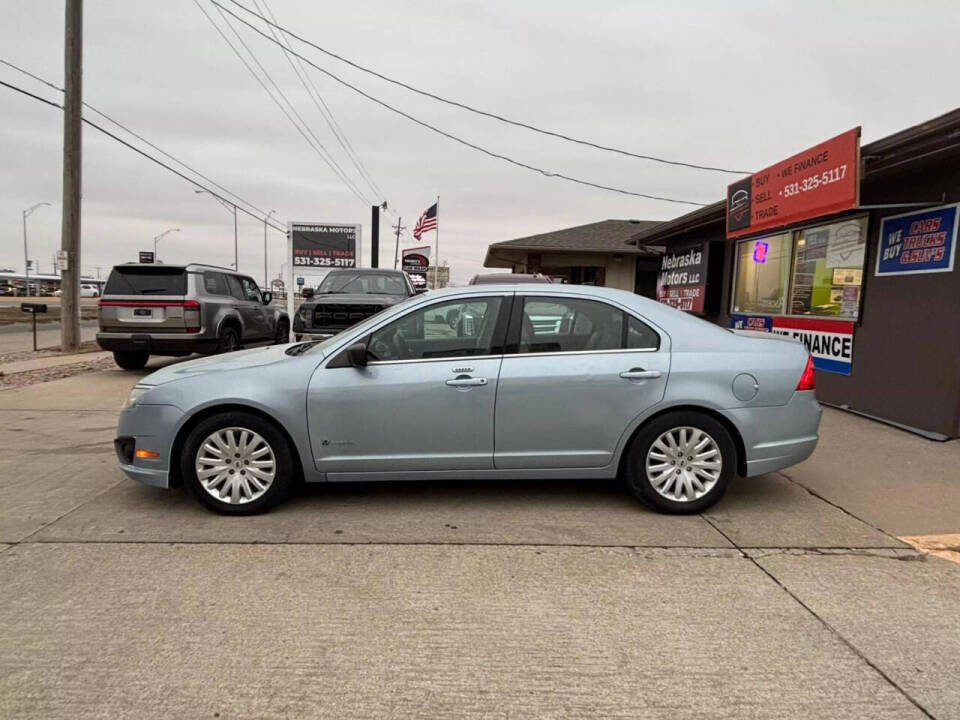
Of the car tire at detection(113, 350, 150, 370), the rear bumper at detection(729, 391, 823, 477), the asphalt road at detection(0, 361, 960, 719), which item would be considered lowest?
the asphalt road at detection(0, 361, 960, 719)

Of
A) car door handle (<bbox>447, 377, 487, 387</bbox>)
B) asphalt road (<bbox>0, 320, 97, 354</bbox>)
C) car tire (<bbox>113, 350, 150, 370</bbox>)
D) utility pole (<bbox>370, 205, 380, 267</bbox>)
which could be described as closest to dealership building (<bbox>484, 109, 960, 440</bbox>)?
car door handle (<bbox>447, 377, 487, 387</bbox>)

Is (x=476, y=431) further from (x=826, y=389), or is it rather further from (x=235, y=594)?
(x=826, y=389)

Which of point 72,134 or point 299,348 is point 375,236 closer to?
point 72,134

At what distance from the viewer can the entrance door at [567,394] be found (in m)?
4.15

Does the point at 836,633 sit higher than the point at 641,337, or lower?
lower

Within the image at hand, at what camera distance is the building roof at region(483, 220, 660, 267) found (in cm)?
1888

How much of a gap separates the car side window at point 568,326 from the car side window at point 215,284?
7.89 meters

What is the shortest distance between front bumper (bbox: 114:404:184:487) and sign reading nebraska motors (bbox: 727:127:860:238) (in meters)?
6.51

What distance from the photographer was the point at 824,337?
8117 millimetres

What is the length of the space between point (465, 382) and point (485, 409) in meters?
0.22

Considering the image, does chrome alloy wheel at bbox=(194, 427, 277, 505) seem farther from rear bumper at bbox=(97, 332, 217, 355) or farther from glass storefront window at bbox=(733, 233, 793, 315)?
glass storefront window at bbox=(733, 233, 793, 315)

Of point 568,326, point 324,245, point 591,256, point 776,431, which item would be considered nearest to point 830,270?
point 776,431

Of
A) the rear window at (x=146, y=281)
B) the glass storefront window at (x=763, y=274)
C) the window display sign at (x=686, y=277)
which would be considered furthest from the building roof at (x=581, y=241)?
the rear window at (x=146, y=281)

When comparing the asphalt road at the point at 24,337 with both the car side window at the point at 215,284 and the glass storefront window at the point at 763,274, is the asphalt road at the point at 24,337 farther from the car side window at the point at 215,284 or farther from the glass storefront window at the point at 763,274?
the glass storefront window at the point at 763,274
